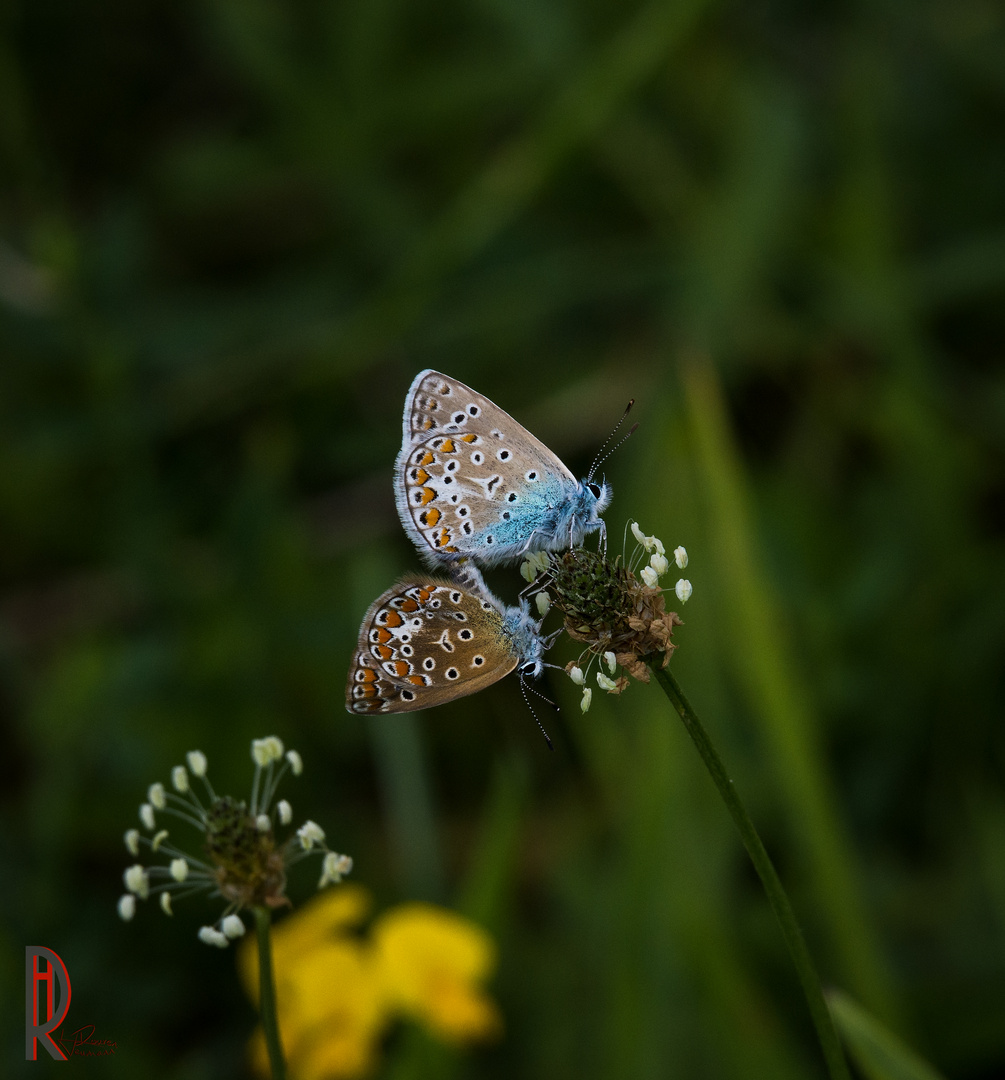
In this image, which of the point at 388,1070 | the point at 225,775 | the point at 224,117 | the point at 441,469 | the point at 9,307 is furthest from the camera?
the point at 224,117

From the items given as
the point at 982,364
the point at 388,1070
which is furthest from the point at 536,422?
the point at 388,1070

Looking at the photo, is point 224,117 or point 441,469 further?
point 224,117

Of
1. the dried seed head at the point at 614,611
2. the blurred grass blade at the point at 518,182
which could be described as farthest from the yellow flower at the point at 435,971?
the blurred grass blade at the point at 518,182

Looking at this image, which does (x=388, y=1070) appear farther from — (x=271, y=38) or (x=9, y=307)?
(x=271, y=38)

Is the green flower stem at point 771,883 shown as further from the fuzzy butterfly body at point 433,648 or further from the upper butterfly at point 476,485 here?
the upper butterfly at point 476,485

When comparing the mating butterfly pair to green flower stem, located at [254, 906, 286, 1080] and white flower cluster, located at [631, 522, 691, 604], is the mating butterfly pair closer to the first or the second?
white flower cluster, located at [631, 522, 691, 604]

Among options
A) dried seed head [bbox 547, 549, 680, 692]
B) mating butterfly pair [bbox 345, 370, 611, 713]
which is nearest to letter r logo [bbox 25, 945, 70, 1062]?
mating butterfly pair [bbox 345, 370, 611, 713]

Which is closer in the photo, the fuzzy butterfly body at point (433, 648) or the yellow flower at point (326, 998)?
the fuzzy butterfly body at point (433, 648)
